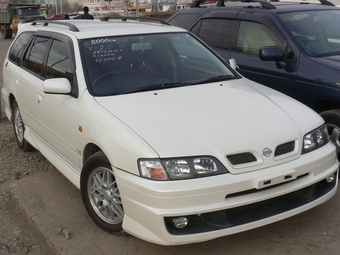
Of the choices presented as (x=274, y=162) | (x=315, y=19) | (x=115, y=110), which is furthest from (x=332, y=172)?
(x=315, y=19)

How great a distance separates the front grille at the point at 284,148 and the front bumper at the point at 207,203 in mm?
90

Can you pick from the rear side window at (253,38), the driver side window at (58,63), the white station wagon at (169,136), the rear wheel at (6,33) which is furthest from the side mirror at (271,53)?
the rear wheel at (6,33)

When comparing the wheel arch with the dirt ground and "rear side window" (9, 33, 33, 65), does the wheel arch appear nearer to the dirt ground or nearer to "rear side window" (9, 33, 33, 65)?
the dirt ground

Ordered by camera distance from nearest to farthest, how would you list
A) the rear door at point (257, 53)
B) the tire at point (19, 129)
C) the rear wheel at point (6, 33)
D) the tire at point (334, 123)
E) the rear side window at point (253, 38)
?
the tire at point (334, 123) → the rear door at point (257, 53) → the rear side window at point (253, 38) → the tire at point (19, 129) → the rear wheel at point (6, 33)

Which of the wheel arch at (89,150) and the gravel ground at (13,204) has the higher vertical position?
the wheel arch at (89,150)

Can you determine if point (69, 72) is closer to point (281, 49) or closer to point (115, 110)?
point (115, 110)

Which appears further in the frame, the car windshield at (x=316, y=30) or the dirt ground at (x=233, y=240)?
the car windshield at (x=316, y=30)

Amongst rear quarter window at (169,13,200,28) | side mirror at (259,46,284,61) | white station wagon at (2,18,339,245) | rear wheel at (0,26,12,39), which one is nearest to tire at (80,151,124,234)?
white station wagon at (2,18,339,245)

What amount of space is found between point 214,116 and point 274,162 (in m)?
0.58

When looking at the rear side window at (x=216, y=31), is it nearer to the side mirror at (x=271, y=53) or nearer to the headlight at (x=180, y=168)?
the side mirror at (x=271, y=53)

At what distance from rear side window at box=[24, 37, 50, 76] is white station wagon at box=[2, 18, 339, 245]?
0.03 m

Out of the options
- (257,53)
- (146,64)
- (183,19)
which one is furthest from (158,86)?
(183,19)

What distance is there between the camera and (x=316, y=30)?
5547mm

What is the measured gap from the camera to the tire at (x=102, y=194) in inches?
139
